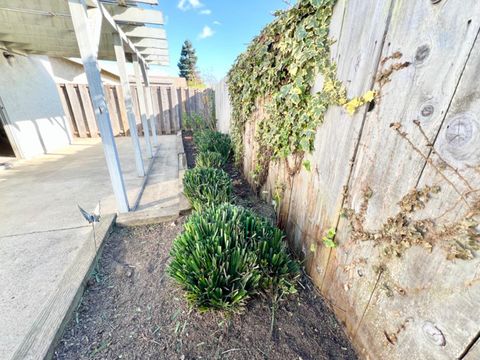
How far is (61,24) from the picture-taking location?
9.75 ft

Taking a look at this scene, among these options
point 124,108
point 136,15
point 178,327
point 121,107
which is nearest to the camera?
point 178,327

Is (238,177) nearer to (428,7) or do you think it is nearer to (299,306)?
(299,306)

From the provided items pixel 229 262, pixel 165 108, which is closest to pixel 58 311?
pixel 229 262

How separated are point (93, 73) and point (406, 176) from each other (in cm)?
258

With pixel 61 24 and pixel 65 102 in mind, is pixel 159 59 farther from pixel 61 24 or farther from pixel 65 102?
pixel 65 102

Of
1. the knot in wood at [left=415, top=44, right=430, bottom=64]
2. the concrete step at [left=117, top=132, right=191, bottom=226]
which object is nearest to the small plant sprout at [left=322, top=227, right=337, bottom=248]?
the knot in wood at [left=415, top=44, right=430, bottom=64]

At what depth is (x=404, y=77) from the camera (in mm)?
886

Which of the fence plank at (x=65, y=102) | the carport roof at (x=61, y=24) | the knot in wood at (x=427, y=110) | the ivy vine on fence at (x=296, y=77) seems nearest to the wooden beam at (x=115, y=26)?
the carport roof at (x=61, y=24)

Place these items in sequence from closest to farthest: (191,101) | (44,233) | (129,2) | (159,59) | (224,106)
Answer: (44,233), (129,2), (224,106), (159,59), (191,101)

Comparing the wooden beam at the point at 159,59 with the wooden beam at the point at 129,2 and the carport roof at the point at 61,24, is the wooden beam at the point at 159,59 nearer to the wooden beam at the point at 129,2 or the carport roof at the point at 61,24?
the carport roof at the point at 61,24

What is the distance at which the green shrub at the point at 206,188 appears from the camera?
2.37m

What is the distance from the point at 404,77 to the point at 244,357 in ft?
5.28

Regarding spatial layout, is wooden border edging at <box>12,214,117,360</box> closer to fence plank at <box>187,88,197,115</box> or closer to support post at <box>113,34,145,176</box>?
support post at <box>113,34,145,176</box>

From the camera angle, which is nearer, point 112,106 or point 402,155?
point 402,155
